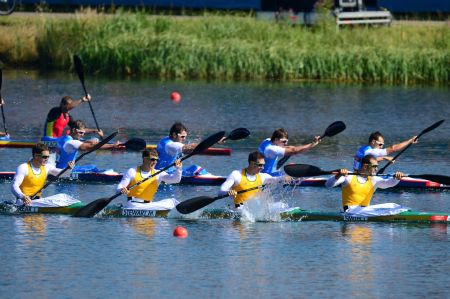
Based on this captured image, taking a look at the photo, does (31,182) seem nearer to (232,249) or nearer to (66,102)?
(232,249)

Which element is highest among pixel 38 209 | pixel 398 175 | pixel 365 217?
pixel 398 175

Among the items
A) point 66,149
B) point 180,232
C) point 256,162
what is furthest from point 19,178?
point 256,162

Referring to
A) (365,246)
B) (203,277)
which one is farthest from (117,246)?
(365,246)

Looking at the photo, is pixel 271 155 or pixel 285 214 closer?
pixel 285 214

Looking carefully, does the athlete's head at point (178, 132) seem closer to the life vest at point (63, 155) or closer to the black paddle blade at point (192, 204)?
the life vest at point (63, 155)

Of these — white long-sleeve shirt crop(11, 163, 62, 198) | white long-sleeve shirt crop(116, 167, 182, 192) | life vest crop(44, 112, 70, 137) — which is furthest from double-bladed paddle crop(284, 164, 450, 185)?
life vest crop(44, 112, 70, 137)

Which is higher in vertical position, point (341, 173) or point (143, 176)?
point (341, 173)

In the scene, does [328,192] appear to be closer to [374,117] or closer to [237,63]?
[374,117]

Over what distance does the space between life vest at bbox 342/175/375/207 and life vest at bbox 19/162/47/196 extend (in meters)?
5.64

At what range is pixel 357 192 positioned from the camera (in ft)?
82.2

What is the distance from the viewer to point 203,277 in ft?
69.6

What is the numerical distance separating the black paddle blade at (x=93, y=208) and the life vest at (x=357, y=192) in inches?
171

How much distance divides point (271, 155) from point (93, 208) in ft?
14.4

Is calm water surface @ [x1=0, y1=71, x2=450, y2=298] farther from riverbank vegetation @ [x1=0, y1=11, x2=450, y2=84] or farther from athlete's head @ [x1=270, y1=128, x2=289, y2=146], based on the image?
riverbank vegetation @ [x1=0, y1=11, x2=450, y2=84]
